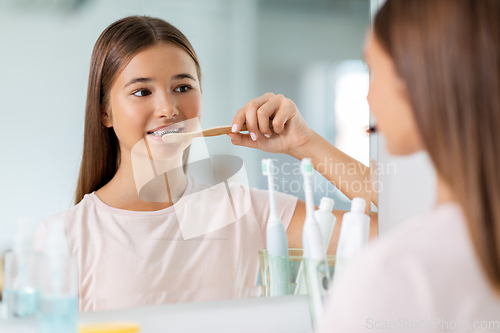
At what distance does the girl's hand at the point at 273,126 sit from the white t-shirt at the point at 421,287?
17.2 inches

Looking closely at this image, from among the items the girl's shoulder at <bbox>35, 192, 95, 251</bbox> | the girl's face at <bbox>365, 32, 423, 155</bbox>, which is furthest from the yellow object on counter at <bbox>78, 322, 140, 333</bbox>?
the girl's face at <bbox>365, 32, 423, 155</bbox>

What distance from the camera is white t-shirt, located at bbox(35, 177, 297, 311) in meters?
0.70

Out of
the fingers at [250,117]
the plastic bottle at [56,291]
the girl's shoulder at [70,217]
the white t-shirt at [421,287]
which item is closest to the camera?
the white t-shirt at [421,287]

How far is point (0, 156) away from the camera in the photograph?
2.14 ft

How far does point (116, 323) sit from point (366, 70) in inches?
26.5

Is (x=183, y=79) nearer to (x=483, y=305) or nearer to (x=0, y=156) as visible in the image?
(x=0, y=156)

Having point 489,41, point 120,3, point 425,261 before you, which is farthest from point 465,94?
point 120,3

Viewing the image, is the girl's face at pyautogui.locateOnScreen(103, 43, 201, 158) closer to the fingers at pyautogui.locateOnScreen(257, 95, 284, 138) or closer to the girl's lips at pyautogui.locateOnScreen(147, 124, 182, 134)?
the girl's lips at pyautogui.locateOnScreen(147, 124, 182, 134)

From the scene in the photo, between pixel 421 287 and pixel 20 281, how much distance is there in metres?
0.56

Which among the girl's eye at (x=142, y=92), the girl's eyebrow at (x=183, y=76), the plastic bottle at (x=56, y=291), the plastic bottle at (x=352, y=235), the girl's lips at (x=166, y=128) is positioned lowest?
the plastic bottle at (x=56, y=291)

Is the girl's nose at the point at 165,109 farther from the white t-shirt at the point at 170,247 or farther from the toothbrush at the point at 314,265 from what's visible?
the toothbrush at the point at 314,265

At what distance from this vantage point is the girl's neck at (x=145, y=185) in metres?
0.72

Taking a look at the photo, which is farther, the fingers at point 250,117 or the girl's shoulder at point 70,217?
the fingers at point 250,117

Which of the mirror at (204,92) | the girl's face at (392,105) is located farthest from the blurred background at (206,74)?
the girl's face at (392,105)
